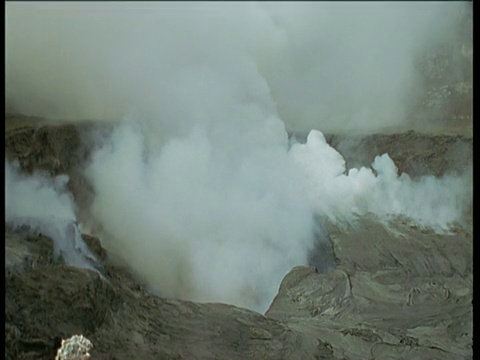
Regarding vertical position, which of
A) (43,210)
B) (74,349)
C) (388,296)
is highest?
(388,296)

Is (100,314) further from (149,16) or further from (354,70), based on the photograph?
(354,70)

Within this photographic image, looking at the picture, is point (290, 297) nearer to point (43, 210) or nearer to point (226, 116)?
point (226, 116)

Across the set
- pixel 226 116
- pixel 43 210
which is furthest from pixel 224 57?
pixel 43 210

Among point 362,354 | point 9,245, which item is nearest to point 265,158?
point 362,354

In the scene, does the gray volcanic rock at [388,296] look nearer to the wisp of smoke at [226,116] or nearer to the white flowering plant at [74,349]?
the wisp of smoke at [226,116]

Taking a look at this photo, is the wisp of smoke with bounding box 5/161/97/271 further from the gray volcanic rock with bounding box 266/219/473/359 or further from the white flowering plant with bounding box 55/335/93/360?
the gray volcanic rock with bounding box 266/219/473/359

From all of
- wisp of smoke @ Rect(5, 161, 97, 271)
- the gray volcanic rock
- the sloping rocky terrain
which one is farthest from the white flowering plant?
the gray volcanic rock

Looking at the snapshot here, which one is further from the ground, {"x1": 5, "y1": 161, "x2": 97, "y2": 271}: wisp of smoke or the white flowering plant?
{"x1": 5, "y1": 161, "x2": 97, "y2": 271}: wisp of smoke
